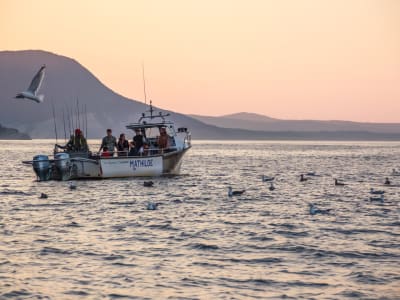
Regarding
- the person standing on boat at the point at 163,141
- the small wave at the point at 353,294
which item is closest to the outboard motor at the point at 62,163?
the person standing on boat at the point at 163,141

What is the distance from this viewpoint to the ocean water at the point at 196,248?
1398cm

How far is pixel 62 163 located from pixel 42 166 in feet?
4.38

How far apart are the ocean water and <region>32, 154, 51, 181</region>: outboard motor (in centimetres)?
836

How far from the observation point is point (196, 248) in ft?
60.2

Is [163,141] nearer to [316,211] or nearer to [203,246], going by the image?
[316,211]

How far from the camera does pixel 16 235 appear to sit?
66.0 ft

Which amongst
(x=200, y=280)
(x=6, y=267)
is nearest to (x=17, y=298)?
(x=6, y=267)

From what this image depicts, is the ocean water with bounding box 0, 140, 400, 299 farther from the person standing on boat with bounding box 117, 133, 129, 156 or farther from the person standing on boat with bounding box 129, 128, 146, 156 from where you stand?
the person standing on boat with bounding box 117, 133, 129, 156

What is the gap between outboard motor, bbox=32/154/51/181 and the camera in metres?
41.0

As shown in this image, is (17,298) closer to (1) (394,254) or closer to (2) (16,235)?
(2) (16,235)

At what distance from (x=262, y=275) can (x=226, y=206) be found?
14217 millimetres

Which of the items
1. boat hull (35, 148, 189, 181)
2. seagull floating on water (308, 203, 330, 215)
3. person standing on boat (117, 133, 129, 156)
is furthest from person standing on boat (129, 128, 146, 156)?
seagull floating on water (308, 203, 330, 215)

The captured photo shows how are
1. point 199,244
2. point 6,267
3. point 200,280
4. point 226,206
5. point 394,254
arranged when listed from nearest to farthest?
point 200,280 → point 6,267 → point 394,254 → point 199,244 → point 226,206

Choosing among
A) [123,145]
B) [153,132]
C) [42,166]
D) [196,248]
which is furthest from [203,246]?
[153,132]
